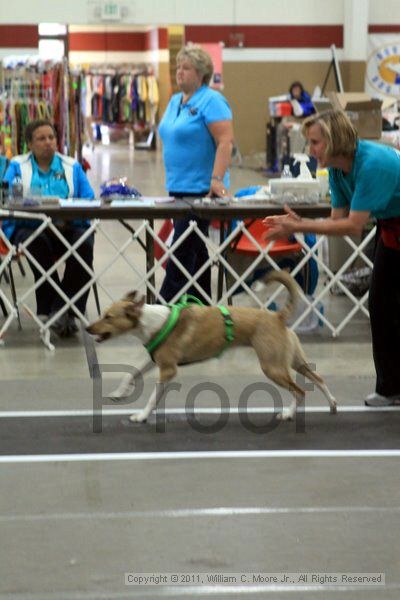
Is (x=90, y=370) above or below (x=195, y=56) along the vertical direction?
below

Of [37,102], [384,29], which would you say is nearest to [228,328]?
[37,102]

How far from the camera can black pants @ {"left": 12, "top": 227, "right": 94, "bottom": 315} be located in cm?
587

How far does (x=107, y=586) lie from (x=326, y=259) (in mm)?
4617

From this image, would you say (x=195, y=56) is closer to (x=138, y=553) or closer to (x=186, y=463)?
(x=186, y=463)

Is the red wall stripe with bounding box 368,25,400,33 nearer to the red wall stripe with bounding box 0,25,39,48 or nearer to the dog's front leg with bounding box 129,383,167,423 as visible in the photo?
the red wall stripe with bounding box 0,25,39,48

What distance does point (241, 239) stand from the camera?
629 centimetres

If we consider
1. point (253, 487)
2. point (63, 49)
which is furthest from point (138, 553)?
point (63, 49)

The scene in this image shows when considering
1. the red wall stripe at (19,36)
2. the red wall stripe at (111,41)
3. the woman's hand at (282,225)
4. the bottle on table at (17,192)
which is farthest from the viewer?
the red wall stripe at (111,41)

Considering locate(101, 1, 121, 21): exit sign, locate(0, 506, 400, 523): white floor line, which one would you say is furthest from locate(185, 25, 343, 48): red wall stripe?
locate(0, 506, 400, 523): white floor line

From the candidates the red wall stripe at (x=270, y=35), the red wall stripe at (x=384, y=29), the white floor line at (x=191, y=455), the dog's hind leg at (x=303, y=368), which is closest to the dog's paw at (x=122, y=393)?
the white floor line at (x=191, y=455)

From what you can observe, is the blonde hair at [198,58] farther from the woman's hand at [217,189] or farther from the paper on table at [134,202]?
the paper on table at [134,202]

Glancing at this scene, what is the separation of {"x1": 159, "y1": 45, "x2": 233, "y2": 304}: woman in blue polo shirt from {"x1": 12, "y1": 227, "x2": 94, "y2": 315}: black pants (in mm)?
511

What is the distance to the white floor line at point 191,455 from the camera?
3.92 metres

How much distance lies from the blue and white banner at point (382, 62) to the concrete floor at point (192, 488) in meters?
12.4
